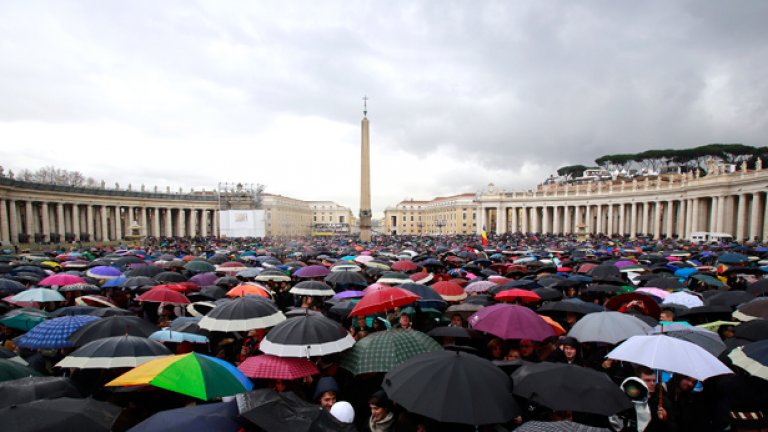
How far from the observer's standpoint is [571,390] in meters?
4.02

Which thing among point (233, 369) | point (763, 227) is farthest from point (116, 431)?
point (763, 227)

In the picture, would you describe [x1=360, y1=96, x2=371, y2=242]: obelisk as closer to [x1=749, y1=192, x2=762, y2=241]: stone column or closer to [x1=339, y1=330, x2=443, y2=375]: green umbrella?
[x1=339, y1=330, x2=443, y2=375]: green umbrella

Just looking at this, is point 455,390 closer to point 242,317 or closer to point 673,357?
point 673,357

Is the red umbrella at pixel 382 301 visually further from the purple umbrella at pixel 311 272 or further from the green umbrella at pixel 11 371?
the purple umbrella at pixel 311 272

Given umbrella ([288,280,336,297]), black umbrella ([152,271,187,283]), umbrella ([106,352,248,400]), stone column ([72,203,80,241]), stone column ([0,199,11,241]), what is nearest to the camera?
umbrella ([106,352,248,400])

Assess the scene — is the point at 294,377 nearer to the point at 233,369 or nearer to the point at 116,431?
the point at 233,369

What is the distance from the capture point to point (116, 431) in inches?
173

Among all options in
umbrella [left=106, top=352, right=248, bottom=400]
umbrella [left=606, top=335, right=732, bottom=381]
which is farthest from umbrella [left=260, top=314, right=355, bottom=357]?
umbrella [left=606, top=335, right=732, bottom=381]

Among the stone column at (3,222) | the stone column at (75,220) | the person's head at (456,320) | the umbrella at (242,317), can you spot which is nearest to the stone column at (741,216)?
the person's head at (456,320)

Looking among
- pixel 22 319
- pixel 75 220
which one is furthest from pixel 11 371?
pixel 75 220

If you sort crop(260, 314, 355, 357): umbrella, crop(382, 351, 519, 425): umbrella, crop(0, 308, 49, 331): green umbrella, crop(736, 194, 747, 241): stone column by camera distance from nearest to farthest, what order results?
crop(382, 351, 519, 425): umbrella
crop(260, 314, 355, 357): umbrella
crop(0, 308, 49, 331): green umbrella
crop(736, 194, 747, 241): stone column

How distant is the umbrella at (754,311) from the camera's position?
6887mm

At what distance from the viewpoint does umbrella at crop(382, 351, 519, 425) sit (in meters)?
3.79

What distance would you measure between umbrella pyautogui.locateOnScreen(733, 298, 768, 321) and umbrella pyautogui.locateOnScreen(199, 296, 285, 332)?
7382 millimetres
